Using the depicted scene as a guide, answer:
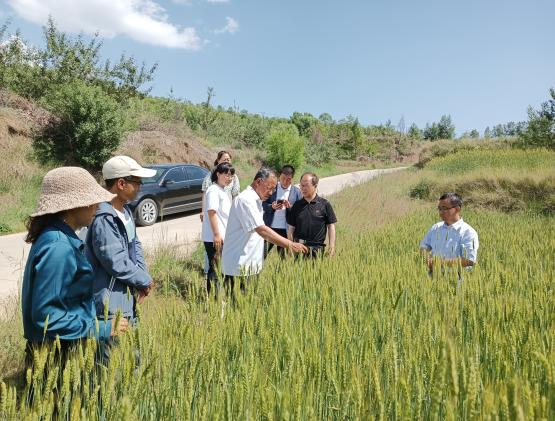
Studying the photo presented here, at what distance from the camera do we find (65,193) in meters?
1.81

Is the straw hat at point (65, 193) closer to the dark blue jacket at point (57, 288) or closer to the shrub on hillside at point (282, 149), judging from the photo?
the dark blue jacket at point (57, 288)

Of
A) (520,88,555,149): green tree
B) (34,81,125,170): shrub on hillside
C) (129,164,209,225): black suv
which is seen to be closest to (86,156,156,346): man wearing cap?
(129,164,209,225): black suv

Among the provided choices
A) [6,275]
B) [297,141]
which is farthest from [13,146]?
[297,141]

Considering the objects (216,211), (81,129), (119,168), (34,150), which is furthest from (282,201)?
(34,150)

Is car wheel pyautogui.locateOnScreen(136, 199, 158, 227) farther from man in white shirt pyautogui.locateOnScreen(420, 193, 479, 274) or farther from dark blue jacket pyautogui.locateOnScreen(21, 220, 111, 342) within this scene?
dark blue jacket pyautogui.locateOnScreen(21, 220, 111, 342)

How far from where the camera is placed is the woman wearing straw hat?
5.51ft

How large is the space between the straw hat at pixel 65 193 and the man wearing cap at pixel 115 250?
408mm

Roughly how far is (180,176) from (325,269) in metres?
8.44

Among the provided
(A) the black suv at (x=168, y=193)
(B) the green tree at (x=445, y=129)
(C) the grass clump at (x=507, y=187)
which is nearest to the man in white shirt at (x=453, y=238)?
(A) the black suv at (x=168, y=193)

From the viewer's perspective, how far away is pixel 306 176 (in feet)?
15.9

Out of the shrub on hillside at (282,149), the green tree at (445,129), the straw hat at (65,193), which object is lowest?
the straw hat at (65,193)

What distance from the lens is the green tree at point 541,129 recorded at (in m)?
20.4

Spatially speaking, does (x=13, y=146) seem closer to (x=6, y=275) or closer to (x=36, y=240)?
(x=6, y=275)

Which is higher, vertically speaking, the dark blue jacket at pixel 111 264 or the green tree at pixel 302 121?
the green tree at pixel 302 121
